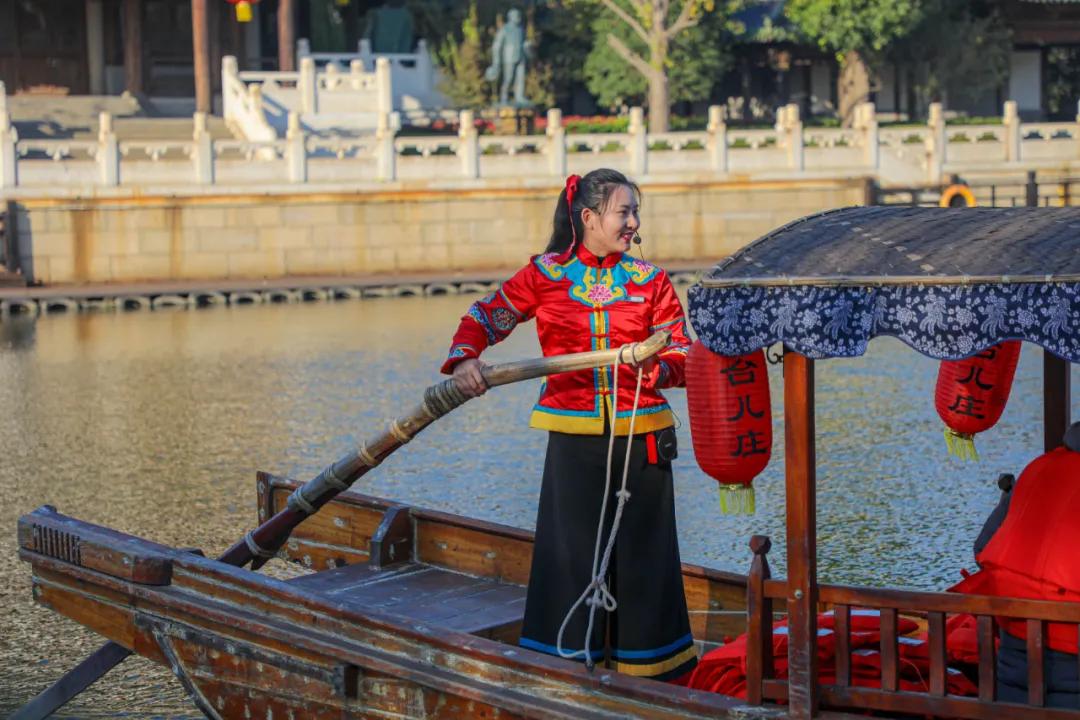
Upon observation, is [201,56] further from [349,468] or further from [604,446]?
[604,446]

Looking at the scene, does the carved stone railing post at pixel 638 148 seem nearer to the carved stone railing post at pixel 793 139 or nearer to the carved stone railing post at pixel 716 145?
the carved stone railing post at pixel 716 145

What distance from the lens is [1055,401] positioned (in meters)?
5.71

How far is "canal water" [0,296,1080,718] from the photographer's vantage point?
8758 millimetres

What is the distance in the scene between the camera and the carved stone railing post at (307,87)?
29.9m

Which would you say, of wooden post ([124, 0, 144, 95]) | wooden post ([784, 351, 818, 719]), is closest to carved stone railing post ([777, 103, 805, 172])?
wooden post ([124, 0, 144, 95])

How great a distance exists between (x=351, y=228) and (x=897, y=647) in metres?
22.0

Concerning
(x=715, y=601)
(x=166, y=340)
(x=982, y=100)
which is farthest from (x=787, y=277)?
(x=982, y=100)

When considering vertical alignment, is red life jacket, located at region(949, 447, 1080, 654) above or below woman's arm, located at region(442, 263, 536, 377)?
below

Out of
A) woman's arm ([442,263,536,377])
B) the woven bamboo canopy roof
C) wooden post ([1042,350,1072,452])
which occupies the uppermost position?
the woven bamboo canopy roof

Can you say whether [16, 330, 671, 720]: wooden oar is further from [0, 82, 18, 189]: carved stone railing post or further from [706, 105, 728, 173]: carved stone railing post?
[706, 105, 728, 173]: carved stone railing post

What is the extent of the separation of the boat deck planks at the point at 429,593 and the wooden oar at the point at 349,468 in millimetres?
244

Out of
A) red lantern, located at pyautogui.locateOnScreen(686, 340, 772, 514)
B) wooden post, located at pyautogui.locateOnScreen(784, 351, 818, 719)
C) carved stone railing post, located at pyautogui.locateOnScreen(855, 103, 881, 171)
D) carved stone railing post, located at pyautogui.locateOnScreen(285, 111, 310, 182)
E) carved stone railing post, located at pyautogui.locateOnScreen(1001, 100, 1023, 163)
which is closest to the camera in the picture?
wooden post, located at pyautogui.locateOnScreen(784, 351, 818, 719)

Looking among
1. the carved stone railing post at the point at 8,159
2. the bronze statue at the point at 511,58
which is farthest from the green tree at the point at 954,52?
the carved stone railing post at the point at 8,159

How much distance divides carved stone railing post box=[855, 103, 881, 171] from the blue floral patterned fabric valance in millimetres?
23657
